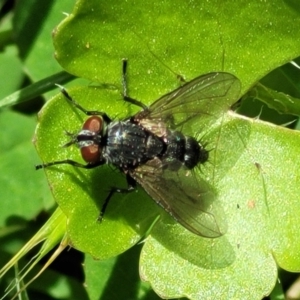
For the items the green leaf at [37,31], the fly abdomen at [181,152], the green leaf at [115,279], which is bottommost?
the green leaf at [115,279]

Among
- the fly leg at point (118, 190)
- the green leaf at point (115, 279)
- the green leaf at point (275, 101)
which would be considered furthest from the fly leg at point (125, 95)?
the green leaf at point (115, 279)

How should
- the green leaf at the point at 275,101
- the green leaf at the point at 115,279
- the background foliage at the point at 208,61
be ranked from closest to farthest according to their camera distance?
the background foliage at the point at 208,61 < the green leaf at the point at 275,101 < the green leaf at the point at 115,279

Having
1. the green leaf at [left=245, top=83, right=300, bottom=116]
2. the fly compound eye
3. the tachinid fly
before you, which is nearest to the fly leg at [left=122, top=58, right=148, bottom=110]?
the tachinid fly

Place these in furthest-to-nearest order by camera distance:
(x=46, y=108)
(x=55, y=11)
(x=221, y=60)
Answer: (x=55, y=11)
(x=221, y=60)
(x=46, y=108)

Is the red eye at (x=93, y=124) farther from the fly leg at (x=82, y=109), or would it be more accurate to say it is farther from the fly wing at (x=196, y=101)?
the fly wing at (x=196, y=101)

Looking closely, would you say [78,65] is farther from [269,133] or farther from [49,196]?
[49,196]

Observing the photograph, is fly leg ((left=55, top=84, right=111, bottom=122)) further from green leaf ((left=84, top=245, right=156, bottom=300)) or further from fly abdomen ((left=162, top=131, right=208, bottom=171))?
green leaf ((left=84, top=245, right=156, bottom=300))

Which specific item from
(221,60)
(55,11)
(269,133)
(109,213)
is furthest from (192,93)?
(55,11)
